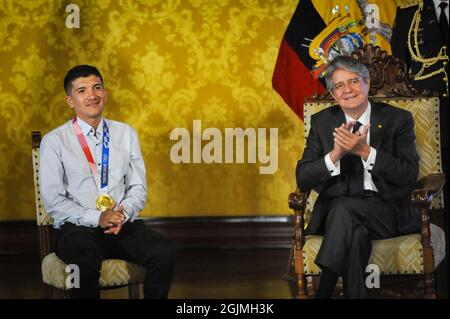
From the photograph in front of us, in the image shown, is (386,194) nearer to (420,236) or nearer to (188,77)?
(420,236)

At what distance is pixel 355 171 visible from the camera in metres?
4.06

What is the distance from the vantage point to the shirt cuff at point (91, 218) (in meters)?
3.79

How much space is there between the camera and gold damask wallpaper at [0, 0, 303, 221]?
20.2ft

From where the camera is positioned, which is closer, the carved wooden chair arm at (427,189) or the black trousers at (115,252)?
the black trousers at (115,252)

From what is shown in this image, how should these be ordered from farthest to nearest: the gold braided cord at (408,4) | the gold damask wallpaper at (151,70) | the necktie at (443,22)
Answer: the gold damask wallpaper at (151,70) < the gold braided cord at (408,4) < the necktie at (443,22)

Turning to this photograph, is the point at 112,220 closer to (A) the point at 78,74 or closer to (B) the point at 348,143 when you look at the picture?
(A) the point at 78,74

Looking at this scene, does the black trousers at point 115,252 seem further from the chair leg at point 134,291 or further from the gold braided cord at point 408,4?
the gold braided cord at point 408,4

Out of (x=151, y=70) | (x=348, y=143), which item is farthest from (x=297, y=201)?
(x=151, y=70)

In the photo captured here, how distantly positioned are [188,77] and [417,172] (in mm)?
2610

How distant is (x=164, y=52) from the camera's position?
623 centimetres

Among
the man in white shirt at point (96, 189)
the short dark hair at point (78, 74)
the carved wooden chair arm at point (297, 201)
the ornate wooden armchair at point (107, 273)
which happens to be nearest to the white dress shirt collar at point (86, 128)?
the man in white shirt at point (96, 189)

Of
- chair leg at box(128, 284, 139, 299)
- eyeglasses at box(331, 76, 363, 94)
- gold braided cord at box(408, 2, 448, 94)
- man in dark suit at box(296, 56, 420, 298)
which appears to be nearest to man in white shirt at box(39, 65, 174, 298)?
chair leg at box(128, 284, 139, 299)

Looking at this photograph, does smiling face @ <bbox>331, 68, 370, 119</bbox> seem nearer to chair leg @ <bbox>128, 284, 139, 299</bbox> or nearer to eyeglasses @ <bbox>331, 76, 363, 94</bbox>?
eyeglasses @ <bbox>331, 76, 363, 94</bbox>
